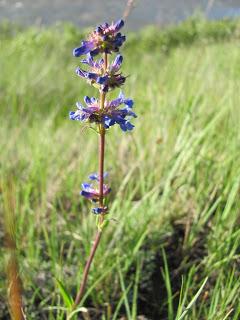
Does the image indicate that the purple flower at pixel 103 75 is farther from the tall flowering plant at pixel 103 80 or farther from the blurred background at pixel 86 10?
the blurred background at pixel 86 10

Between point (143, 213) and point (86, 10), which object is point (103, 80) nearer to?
point (143, 213)

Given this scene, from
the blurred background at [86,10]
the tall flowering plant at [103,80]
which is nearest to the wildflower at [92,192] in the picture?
the tall flowering plant at [103,80]

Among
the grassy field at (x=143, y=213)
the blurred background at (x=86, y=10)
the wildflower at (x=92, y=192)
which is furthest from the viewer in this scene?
the blurred background at (x=86, y=10)

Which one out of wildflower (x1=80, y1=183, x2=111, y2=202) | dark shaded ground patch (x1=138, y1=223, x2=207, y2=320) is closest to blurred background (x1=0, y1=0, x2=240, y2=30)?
dark shaded ground patch (x1=138, y1=223, x2=207, y2=320)

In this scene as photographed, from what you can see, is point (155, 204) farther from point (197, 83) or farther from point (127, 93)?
point (127, 93)

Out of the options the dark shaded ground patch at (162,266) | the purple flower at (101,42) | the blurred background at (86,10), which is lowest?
the dark shaded ground patch at (162,266)

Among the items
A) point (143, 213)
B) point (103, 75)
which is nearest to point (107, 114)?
point (103, 75)
